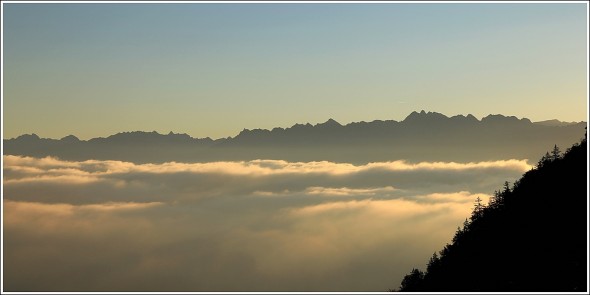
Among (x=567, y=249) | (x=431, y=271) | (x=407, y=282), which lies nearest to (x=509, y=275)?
(x=567, y=249)

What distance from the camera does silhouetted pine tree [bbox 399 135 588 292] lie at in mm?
95562

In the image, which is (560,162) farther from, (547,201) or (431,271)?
(431,271)

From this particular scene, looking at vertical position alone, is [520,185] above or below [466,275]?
above

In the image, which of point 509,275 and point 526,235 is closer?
point 509,275

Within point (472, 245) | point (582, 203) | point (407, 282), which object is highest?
point (582, 203)

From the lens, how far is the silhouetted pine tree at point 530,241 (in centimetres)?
9556

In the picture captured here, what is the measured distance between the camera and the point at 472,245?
13838 centimetres

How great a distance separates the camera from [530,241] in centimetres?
11456

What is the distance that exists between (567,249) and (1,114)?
77.9 meters

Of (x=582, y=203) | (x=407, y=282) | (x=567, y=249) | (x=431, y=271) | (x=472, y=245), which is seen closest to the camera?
(x=567, y=249)

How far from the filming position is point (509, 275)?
104m

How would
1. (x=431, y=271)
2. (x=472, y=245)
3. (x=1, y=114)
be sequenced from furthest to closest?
(x=431, y=271) < (x=472, y=245) < (x=1, y=114)

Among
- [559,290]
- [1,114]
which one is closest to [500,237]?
[559,290]

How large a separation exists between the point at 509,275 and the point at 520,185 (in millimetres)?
53443
